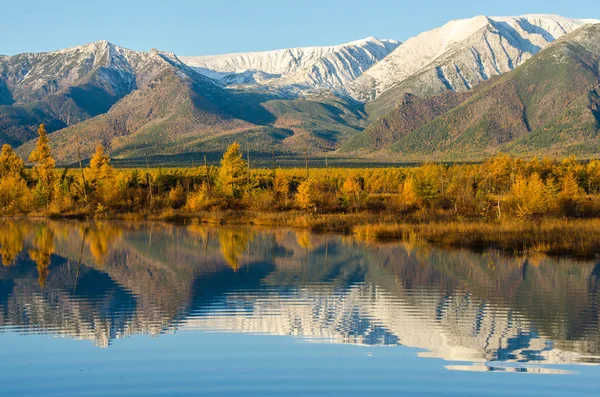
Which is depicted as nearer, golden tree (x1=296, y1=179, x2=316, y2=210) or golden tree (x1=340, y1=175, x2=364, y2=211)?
golden tree (x1=296, y1=179, x2=316, y2=210)

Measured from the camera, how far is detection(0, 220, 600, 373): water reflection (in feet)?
59.8

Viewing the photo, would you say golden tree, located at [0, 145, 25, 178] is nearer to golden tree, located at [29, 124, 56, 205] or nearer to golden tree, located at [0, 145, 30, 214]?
golden tree, located at [29, 124, 56, 205]

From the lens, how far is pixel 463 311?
21.7 metres

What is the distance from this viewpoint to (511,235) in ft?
125

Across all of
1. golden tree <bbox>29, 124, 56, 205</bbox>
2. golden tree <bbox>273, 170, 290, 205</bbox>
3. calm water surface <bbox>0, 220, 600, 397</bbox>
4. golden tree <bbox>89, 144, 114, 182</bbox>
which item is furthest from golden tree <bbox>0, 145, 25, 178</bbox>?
calm water surface <bbox>0, 220, 600, 397</bbox>

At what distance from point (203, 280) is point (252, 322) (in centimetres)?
856

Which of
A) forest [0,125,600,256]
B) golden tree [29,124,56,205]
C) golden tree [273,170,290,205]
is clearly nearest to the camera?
forest [0,125,600,256]

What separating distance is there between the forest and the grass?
55 mm

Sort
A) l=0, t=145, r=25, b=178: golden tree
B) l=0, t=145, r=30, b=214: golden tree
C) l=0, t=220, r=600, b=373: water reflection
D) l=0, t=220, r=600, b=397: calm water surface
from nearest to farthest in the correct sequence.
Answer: l=0, t=220, r=600, b=397: calm water surface < l=0, t=220, r=600, b=373: water reflection < l=0, t=145, r=30, b=214: golden tree < l=0, t=145, r=25, b=178: golden tree

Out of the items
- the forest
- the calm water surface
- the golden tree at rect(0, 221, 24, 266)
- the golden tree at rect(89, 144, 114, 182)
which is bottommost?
the golden tree at rect(0, 221, 24, 266)

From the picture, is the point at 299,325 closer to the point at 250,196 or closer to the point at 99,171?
the point at 250,196

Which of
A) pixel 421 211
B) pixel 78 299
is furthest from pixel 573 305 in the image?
pixel 421 211

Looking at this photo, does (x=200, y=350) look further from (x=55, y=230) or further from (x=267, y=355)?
(x=55, y=230)

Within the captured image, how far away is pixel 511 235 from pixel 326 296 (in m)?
16.5
